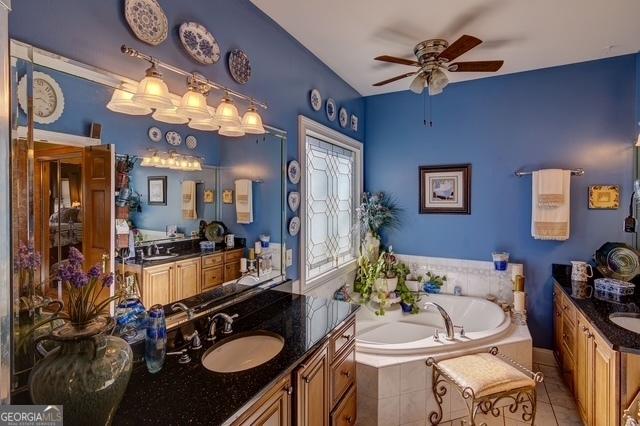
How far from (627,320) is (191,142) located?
2.86m

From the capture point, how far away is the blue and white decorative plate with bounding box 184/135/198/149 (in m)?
1.62

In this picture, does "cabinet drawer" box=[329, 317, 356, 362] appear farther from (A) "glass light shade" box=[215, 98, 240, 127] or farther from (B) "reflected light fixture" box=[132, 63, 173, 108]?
(B) "reflected light fixture" box=[132, 63, 173, 108]

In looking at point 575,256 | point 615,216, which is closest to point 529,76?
point 615,216

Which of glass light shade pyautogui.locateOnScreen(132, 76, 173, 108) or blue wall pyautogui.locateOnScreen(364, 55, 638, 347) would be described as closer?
glass light shade pyautogui.locateOnScreen(132, 76, 173, 108)

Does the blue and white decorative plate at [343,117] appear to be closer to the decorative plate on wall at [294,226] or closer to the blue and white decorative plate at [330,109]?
the blue and white decorative plate at [330,109]

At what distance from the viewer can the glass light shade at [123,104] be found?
4.17 feet

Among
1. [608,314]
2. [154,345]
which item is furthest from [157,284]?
[608,314]

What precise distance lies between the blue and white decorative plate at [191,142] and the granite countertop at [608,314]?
2.41 m

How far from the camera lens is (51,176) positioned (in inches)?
42.5

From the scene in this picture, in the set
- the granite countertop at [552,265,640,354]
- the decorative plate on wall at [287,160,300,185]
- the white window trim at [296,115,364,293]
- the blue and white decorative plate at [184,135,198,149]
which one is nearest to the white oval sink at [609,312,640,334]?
the granite countertop at [552,265,640,354]

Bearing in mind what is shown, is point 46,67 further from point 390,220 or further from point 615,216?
point 615,216

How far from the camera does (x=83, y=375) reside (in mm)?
846

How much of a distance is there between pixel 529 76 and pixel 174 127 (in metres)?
3.30

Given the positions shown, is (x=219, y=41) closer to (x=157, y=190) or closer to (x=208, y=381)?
(x=157, y=190)
